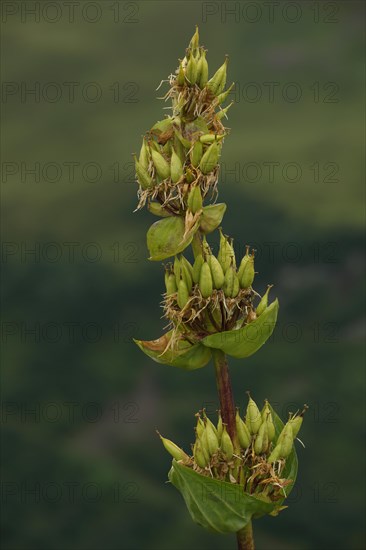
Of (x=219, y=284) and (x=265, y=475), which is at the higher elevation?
(x=219, y=284)

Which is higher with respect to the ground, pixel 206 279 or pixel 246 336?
pixel 206 279

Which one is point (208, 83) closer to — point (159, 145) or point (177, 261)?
point (159, 145)

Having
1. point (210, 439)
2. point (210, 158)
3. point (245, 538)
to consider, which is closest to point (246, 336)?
point (210, 439)

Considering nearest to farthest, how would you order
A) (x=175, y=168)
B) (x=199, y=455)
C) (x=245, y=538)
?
(x=175, y=168), (x=199, y=455), (x=245, y=538)

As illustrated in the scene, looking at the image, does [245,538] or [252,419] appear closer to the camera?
[252,419]

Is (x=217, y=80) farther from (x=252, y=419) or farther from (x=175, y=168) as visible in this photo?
(x=252, y=419)

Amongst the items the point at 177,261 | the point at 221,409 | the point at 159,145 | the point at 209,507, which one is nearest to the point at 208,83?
the point at 159,145
